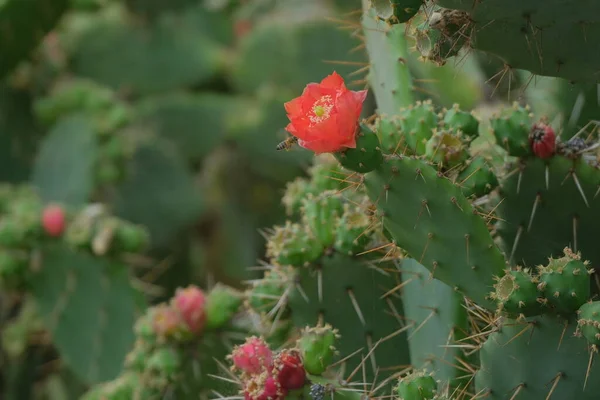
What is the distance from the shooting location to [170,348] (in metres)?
1.97

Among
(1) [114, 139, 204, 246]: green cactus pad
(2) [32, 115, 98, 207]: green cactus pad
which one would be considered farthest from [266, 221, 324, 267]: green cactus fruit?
(1) [114, 139, 204, 246]: green cactus pad

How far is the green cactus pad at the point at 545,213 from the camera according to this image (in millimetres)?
1489

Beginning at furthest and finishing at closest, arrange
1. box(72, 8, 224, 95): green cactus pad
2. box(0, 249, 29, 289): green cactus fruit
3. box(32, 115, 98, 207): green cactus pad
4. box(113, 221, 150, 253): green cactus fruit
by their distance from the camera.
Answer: box(72, 8, 224, 95): green cactus pad, box(32, 115, 98, 207): green cactus pad, box(0, 249, 29, 289): green cactus fruit, box(113, 221, 150, 253): green cactus fruit

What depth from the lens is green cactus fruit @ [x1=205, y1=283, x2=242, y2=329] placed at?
6.51 feet

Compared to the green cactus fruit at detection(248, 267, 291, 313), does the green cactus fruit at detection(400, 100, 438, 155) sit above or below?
above

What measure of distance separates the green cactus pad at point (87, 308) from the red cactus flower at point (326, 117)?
1801 mm

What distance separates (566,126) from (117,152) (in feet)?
8.20

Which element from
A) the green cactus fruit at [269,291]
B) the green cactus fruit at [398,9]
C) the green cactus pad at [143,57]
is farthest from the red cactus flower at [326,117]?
the green cactus pad at [143,57]

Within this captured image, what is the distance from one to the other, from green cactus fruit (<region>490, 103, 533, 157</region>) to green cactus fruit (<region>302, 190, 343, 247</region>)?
340 millimetres

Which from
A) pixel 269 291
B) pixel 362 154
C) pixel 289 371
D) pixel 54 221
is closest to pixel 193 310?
pixel 269 291

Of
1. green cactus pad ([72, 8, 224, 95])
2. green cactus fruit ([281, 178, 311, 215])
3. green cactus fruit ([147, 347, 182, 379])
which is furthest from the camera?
green cactus pad ([72, 8, 224, 95])

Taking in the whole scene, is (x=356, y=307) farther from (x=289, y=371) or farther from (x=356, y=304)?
(x=289, y=371)

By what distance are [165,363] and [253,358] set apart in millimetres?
620

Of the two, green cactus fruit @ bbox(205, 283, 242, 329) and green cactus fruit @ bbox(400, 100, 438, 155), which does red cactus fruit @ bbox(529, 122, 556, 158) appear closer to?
green cactus fruit @ bbox(400, 100, 438, 155)
